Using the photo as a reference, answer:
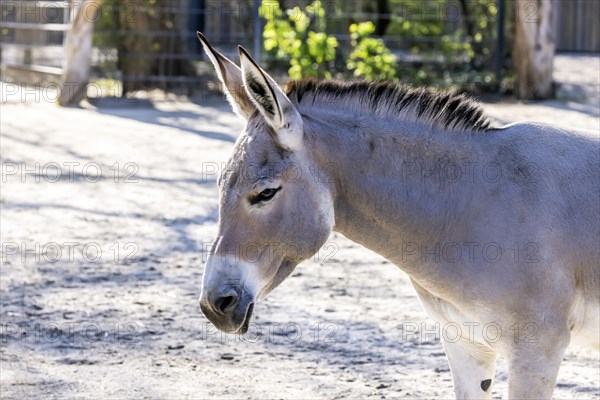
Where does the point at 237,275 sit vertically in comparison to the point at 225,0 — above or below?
below

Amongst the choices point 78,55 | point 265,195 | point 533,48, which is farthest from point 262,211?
point 533,48

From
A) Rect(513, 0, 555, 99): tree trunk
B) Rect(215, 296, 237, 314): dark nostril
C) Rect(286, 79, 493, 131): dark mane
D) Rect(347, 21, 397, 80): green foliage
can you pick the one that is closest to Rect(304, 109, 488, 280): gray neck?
Rect(286, 79, 493, 131): dark mane

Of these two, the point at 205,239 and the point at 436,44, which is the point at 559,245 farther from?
the point at 436,44

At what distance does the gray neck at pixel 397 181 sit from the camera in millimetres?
3785

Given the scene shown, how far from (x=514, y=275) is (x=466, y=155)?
21.4 inches

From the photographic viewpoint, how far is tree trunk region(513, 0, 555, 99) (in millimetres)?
15586

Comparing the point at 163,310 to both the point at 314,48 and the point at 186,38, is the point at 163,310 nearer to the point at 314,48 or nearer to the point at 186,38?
the point at 314,48

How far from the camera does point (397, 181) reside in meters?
3.83

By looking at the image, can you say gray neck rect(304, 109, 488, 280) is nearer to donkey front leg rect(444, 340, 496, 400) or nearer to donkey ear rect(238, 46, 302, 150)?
donkey ear rect(238, 46, 302, 150)

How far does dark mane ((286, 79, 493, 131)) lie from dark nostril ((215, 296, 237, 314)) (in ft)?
2.88

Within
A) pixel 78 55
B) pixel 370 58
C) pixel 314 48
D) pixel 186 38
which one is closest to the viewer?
pixel 314 48

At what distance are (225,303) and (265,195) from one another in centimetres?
43

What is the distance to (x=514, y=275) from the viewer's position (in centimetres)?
363

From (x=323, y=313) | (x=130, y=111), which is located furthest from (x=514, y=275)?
(x=130, y=111)
